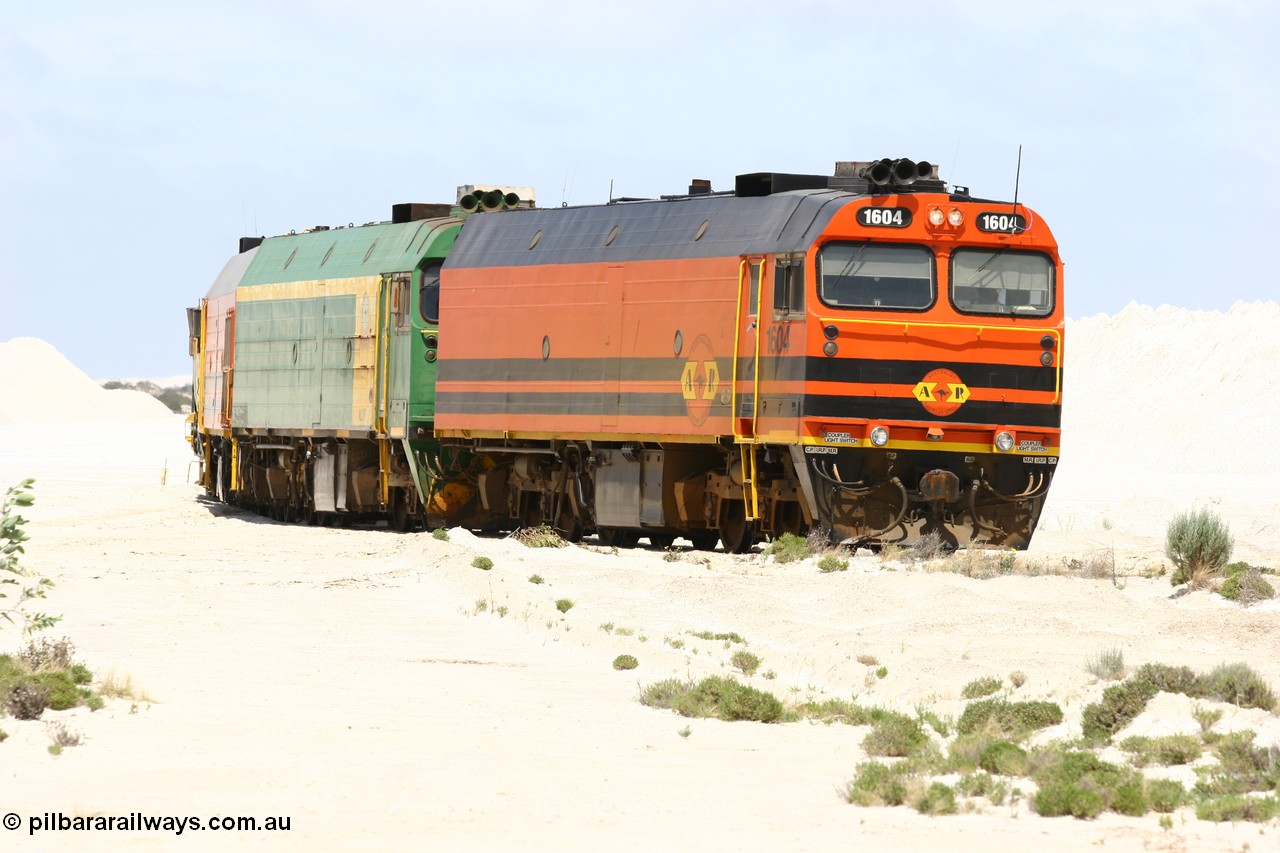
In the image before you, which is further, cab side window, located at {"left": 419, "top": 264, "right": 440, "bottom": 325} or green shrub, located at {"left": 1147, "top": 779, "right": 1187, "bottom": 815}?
cab side window, located at {"left": 419, "top": 264, "right": 440, "bottom": 325}

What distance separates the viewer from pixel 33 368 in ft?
450

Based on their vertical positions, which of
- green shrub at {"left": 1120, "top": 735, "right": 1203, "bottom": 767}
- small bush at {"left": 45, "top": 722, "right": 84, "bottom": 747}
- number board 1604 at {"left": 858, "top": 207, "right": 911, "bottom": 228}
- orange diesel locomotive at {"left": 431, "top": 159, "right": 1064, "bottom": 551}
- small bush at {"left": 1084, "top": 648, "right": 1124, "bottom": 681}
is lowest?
small bush at {"left": 45, "top": 722, "right": 84, "bottom": 747}

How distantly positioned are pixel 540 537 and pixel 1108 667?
12.5m

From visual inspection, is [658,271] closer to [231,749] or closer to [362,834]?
[231,749]

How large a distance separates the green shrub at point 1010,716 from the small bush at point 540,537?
41.5ft

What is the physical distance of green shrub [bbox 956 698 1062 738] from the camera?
12.7 m

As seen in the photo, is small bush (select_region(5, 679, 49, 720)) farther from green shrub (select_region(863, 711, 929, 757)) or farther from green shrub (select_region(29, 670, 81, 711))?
green shrub (select_region(863, 711, 929, 757))

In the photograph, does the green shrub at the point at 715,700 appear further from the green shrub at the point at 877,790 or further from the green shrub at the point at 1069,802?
the green shrub at the point at 1069,802

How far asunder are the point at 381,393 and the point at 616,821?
68.2ft

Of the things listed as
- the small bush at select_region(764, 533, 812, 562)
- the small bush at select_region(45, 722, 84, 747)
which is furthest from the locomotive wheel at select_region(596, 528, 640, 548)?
the small bush at select_region(45, 722, 84, 747)

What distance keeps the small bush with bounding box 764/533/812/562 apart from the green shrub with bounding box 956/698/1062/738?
28.3 ft

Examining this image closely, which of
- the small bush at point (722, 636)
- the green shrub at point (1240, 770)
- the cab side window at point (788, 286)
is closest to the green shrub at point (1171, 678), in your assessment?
the green shrub at point (1240, 770)

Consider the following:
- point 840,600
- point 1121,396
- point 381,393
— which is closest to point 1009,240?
point 840,600

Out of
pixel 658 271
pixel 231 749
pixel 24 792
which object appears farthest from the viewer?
pixel 658 271
